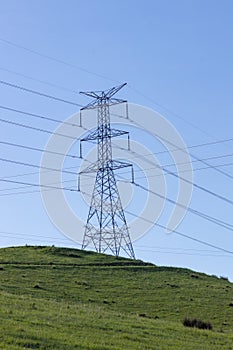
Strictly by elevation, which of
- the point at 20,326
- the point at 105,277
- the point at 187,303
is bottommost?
the point at 20,326

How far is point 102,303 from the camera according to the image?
4131 cm

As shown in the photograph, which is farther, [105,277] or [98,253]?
[98,253]

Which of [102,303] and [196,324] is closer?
[196,324]

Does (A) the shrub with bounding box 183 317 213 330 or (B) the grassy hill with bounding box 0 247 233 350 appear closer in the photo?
(B) the grassy hill with bounding box 0 247 233 350

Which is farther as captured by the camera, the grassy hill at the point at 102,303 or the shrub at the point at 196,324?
the shrub at the point at 196,324

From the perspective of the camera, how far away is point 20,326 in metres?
21.6

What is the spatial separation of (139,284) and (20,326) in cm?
3069

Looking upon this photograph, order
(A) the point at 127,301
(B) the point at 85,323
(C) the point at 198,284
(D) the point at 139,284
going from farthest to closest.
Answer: (C) the point at 198,284, (D) the point at 139,284, (A) the point at 127,301, (B) the point at 85,323

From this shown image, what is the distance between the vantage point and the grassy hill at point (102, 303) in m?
22.2

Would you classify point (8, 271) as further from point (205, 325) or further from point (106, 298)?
point (205, 325)

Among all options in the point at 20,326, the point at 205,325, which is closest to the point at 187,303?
the point at 205,325

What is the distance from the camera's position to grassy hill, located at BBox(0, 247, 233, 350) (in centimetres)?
2220

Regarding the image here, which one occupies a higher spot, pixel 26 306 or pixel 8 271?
pixel 8 271

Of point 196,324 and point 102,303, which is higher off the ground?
point 102,303
